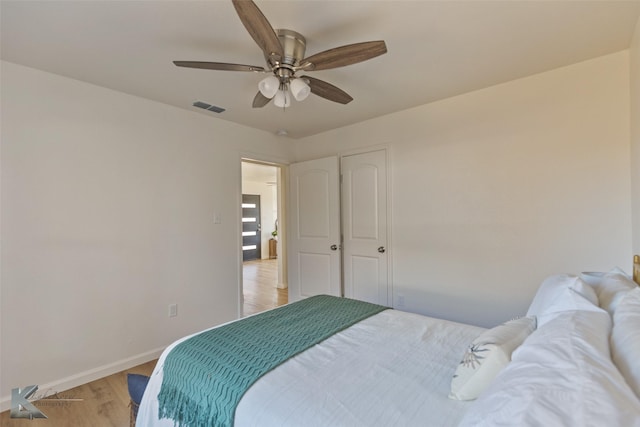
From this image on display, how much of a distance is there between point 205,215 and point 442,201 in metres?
2.43

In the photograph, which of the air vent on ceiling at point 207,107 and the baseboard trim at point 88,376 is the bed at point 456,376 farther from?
the air vent on ceiling at point 207,107

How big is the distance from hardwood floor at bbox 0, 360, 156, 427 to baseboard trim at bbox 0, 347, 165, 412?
0.13 feet

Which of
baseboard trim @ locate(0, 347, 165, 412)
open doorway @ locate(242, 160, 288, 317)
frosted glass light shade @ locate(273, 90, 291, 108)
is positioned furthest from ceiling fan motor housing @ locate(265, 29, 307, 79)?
open doorway @ locate(242, 160, 288, 317)

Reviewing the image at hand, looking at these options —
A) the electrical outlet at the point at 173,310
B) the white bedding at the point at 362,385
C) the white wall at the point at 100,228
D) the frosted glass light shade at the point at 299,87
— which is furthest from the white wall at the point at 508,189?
the electrical outlet at the point at 173,310

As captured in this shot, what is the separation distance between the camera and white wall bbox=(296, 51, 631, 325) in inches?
80.8

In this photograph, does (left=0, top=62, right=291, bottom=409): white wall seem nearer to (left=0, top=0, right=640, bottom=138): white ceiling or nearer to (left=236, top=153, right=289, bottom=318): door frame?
(left=236, top=153, right=289, bottom=318): door frame

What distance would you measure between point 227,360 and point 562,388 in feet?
3.76

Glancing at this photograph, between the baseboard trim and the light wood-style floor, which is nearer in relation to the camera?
the light wood-style floor

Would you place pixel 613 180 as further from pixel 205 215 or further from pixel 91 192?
pixel 91 192

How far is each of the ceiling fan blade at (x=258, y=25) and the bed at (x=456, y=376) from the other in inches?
57.4

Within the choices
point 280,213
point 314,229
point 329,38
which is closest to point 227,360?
point 329,38

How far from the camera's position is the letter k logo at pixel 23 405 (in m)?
1.88

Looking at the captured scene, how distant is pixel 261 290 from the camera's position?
16.2 feet

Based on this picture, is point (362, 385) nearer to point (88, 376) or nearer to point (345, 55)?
point (345, 55)
